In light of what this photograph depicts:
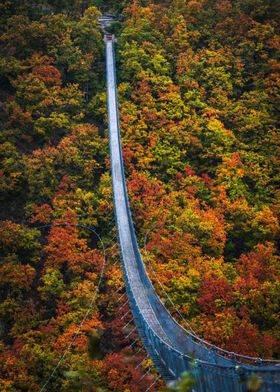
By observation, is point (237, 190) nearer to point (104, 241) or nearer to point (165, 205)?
point (165, 205)

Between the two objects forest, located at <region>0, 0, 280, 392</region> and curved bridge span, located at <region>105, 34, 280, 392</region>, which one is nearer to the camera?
curved bridge span, located at <region>105, 34, 280, 392</region>

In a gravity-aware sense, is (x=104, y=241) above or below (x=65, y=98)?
below

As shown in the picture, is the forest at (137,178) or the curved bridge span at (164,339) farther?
the forest at (137,178)

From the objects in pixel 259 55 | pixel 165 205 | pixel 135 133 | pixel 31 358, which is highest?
pixel 259 55

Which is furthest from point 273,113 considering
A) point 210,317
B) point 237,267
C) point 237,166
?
point 210,317
